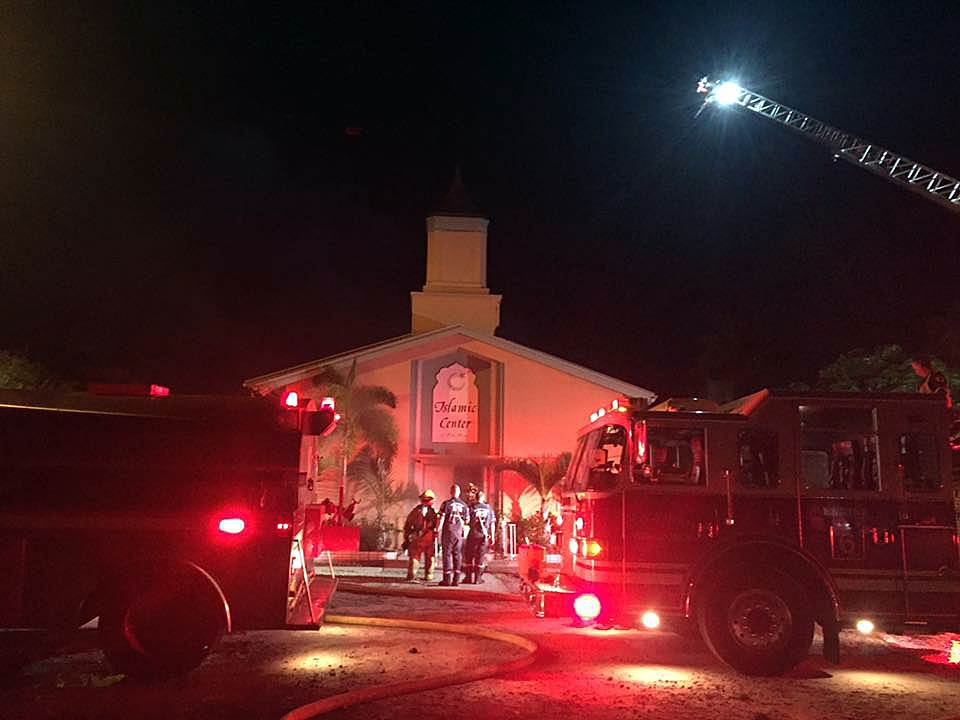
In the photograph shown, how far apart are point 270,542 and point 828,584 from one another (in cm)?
486

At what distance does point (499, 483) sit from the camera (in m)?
22.4

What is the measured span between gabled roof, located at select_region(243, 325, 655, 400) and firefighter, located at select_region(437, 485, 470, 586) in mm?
8409

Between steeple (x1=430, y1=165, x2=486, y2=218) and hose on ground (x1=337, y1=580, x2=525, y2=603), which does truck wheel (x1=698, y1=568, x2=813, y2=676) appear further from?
steeple (x1=430, y1=165, x2=486, y2=218)

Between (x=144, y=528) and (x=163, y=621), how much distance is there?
0.77 metres

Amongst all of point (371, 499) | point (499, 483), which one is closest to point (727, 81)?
point (499, 483)

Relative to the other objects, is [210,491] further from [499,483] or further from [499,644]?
[499,483]

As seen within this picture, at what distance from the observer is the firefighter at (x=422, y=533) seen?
47.2 ft

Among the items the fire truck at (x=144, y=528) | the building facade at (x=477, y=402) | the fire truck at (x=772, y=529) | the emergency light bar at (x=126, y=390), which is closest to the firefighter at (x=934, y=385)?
the fire truck at (x=772, y=529)

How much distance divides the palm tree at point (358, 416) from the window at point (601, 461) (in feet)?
43.1

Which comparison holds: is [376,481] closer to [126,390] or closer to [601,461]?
[601,461]

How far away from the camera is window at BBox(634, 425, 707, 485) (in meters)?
7.88

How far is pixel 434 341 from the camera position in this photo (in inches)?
884

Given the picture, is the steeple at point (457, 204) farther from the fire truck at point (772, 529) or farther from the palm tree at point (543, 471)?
the fire truck at point (772, 529)

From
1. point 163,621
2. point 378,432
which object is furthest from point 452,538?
point 378,432
